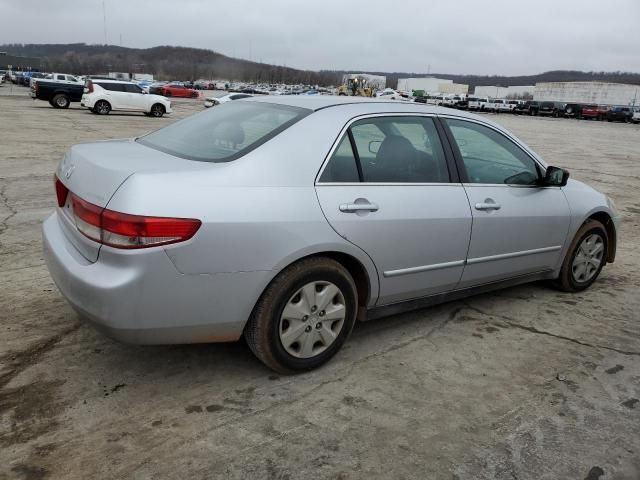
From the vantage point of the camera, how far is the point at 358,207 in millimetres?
3133

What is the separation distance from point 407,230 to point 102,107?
24.4 metres

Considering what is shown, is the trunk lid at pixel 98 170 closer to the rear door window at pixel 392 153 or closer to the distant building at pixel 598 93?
the rear door window at pixel 392 153

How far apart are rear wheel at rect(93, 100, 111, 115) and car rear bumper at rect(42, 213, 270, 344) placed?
78.6 feet

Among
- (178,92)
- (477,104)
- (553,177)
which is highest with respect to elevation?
(553,177)

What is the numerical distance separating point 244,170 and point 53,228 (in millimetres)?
1339

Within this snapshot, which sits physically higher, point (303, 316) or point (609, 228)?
point (609, 228)

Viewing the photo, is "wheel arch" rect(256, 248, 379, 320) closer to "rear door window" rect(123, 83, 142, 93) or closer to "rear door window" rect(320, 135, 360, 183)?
"rear door window" rect(320, 135, 360, 183)

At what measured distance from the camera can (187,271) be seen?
263 cm

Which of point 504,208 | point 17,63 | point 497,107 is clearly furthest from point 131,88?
point 17,63

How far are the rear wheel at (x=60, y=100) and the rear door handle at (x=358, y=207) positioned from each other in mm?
28900

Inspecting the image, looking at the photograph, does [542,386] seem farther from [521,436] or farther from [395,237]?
[395,237]

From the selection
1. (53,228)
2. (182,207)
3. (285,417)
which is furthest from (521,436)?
(53,228)

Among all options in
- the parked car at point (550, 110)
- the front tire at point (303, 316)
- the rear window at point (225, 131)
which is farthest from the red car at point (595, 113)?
the front tire at point (303, 316)

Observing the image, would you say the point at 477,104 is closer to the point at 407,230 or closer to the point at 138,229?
the point at 407,230
